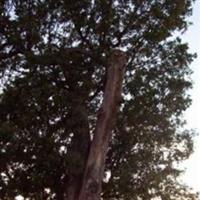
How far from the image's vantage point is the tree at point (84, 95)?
58.9ft

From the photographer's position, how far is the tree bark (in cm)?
1387

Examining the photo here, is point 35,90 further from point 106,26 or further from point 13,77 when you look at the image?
point 106,26

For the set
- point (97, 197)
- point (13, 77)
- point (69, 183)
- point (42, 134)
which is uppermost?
point (13, 77)

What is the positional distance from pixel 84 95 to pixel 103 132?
4.30m

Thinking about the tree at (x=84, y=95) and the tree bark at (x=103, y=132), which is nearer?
the tree bark at (x=103, y=132)

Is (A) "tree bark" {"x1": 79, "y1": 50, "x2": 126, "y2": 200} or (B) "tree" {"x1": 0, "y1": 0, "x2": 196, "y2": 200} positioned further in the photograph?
(B) "tree" {"x1": 0, "y1": 0, "x2": 196, "y2": 200}

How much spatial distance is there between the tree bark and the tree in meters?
2.32

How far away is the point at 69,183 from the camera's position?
1822cm

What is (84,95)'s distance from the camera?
18797 millimetres

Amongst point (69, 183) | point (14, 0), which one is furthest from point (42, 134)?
point (14, 0)

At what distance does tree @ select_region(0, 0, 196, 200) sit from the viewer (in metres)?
17.9

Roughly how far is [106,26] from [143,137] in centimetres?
414

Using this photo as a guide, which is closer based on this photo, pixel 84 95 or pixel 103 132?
pixel 103 132

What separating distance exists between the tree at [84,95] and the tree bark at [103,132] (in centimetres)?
232
